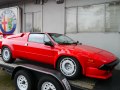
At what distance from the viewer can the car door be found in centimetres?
548

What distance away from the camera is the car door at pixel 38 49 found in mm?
5484

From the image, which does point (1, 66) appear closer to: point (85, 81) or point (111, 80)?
point (85, 81)

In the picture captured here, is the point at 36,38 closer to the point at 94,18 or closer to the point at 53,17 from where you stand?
the point at 94,18

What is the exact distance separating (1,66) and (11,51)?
2.19ft

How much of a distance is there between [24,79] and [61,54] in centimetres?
122

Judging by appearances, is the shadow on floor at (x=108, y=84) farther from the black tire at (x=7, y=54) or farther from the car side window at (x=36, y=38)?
the black tire at (x=7, y=54)

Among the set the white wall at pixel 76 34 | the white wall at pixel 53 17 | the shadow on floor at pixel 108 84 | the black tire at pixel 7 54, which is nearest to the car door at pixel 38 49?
the black tire at pixel 7 54

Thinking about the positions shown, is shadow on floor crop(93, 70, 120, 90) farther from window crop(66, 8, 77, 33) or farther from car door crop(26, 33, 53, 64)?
window crop(66, 8, 77, 33)

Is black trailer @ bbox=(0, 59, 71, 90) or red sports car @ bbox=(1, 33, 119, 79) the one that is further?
red sports car @ bbox=(1, 33, 119, 79)

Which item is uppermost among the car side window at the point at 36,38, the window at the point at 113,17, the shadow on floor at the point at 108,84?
the window at the point at 113,17

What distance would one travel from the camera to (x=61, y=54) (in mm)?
5234

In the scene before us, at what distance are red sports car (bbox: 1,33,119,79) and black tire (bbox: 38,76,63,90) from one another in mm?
702

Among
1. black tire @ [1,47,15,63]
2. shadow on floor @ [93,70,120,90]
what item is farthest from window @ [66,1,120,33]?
black tire @ [1,47,15,63]

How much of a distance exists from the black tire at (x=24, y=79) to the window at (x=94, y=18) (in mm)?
5491
